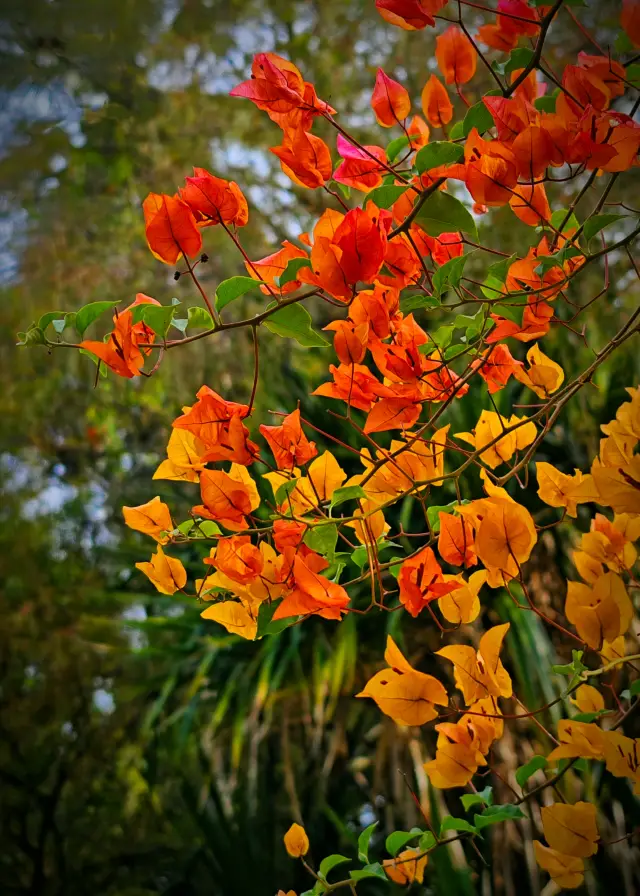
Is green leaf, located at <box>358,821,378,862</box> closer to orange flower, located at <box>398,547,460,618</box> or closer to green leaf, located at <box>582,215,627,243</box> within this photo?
orange flower, located at <box>398,547,460,618</box>

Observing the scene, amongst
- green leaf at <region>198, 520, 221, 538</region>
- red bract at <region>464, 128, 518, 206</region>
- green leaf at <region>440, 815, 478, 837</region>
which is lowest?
green leaf at <region>440, 815, 478, 837</region>

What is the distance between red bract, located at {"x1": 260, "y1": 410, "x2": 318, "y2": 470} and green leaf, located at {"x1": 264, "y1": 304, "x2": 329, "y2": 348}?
55 millimetres

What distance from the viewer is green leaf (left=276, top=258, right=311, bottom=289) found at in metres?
0.32

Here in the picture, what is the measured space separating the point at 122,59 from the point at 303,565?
1.58 m

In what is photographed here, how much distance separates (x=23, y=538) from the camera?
163 cm

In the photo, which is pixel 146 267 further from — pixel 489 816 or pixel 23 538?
pixel 489 816

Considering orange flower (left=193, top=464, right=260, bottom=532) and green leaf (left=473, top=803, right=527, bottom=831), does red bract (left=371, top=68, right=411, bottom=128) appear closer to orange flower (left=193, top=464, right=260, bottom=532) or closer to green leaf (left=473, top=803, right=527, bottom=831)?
orange flower (left=193, top=464, right=260, bottom=532)

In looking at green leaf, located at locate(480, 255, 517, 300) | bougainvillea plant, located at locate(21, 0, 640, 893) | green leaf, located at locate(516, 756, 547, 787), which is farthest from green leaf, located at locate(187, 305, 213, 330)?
green leaf, located at locate(516, 756, 547, 787)

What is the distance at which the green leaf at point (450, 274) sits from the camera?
1.09 feet

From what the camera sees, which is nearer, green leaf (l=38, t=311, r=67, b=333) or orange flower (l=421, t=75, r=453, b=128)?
green leaf (l=38, t=311, r=67, b=333)

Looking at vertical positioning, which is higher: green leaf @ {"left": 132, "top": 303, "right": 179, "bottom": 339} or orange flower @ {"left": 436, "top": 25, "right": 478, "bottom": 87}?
orange flower @ {"left": 436, "top": 25, "right": 478, "bottom": 87}

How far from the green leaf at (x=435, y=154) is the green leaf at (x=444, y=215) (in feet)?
0.04

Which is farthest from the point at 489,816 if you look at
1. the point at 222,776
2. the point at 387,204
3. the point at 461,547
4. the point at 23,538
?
the point at 23,538

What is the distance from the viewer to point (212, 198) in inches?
13.7
